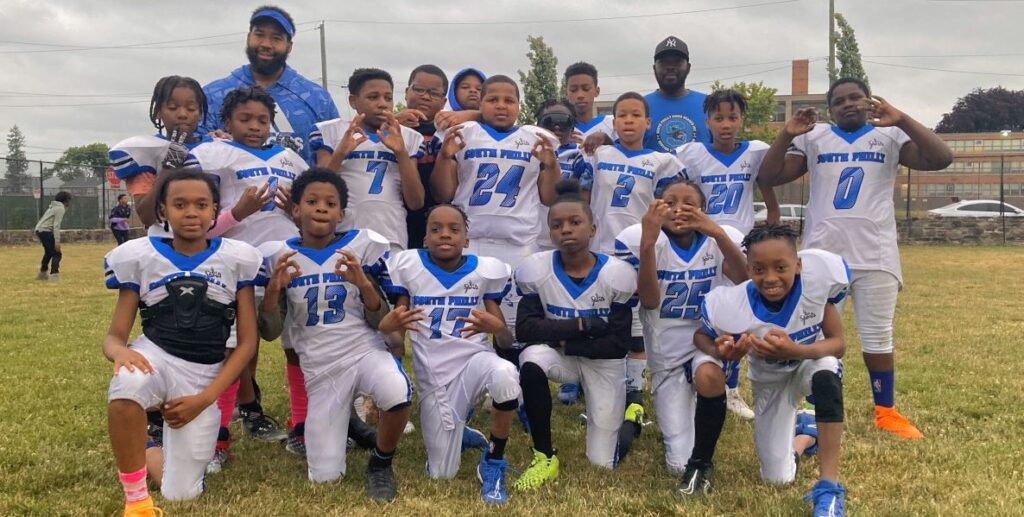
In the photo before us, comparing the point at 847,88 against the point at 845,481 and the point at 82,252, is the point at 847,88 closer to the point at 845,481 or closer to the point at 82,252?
the point at 845,481

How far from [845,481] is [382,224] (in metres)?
2.97

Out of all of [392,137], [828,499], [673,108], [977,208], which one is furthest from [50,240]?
[977,208]

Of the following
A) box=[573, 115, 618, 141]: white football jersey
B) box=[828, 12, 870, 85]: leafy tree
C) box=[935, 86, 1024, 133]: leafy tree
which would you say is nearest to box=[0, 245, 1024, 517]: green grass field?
box=[573, 115, 618, 141]: white football jersey

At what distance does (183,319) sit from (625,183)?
2.84 meters

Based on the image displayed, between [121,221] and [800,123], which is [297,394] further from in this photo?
[121,221]

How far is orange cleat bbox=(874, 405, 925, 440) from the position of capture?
4445 millimetres

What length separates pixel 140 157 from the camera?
4.16 m

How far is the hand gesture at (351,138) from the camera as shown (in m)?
4.32

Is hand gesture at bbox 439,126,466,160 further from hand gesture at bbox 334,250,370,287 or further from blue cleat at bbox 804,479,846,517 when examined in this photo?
blue cleat at bbox 804,479,846,517

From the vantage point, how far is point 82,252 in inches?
866

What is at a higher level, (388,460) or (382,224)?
(382,224)

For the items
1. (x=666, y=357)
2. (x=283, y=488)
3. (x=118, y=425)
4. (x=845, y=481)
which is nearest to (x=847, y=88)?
(x=666, y=357)

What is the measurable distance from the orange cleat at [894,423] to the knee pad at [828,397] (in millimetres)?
1368

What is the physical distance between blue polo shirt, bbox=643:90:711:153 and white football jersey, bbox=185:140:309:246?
103 inches
